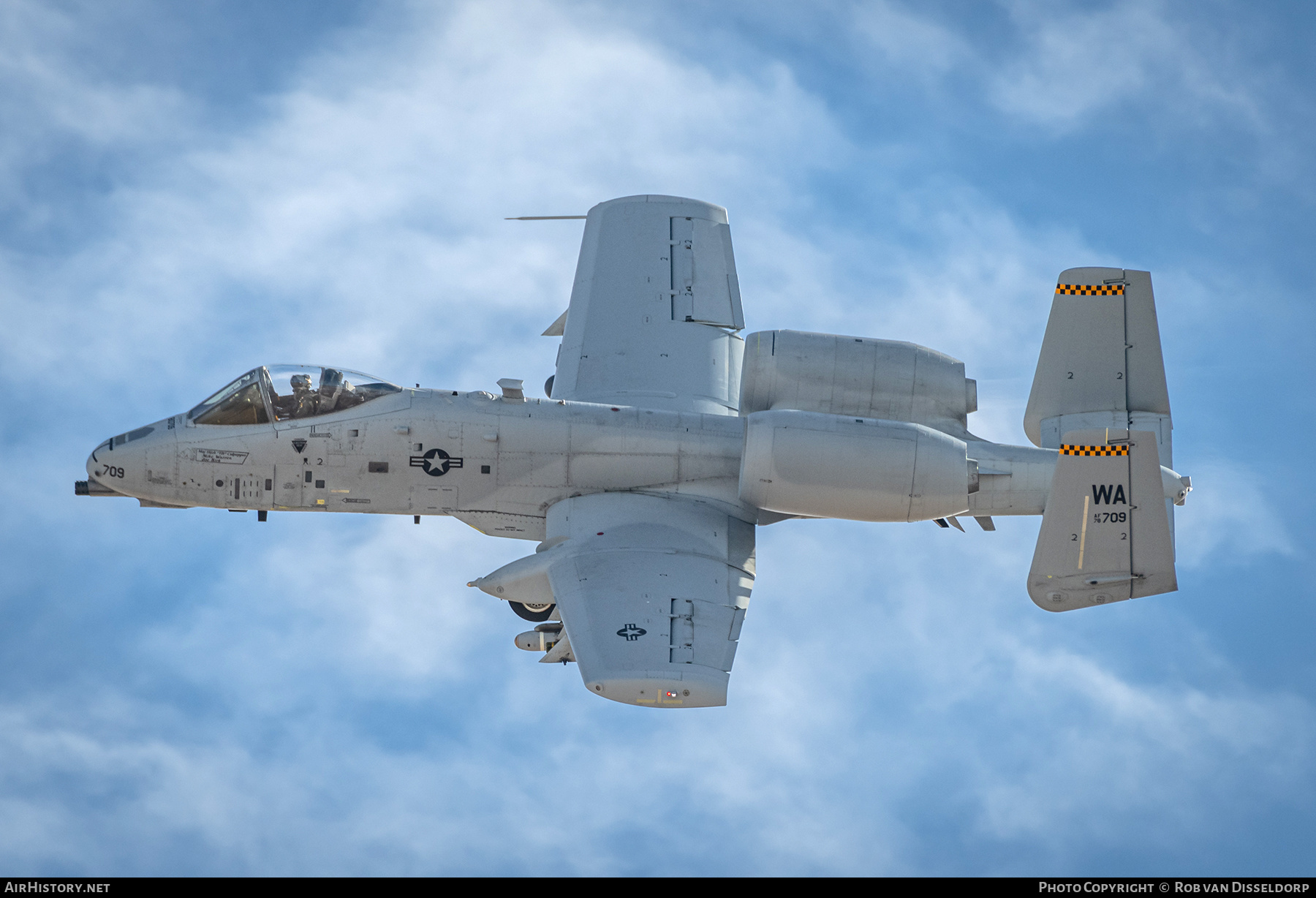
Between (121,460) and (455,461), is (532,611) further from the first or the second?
(121,460)

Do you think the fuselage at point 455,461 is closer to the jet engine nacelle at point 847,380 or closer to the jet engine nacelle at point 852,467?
the jet engine nacelle at point 847,380

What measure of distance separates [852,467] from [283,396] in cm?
882

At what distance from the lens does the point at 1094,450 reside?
940 inches

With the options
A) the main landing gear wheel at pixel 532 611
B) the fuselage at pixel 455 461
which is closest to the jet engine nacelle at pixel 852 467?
the fuselage at pixel 455 461

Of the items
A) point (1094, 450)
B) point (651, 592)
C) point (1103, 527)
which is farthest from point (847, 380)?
point (651, 592)

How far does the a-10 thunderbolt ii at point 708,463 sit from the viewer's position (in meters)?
24.0

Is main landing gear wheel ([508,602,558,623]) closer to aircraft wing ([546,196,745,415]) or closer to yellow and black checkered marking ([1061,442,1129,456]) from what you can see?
aircraft wing ([546,196,745,415])

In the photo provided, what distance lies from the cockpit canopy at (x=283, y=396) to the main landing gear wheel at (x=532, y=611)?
4.06 m

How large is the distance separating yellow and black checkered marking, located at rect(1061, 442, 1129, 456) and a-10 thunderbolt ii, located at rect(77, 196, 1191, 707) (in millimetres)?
24

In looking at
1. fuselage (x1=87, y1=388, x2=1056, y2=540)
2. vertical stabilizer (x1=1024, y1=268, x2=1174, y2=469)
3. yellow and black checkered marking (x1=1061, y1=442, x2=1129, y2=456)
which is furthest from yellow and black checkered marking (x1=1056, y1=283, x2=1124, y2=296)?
yellow and black checkered marking (x1=1061, y1=442, x2=1129, y2=456)

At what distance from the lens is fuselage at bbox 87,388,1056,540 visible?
25609 mm

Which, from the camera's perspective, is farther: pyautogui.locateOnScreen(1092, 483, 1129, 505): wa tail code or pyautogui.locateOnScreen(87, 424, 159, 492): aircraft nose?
pyautogui.locateOnScreen(87, 424, 159, 492): aircraft nose

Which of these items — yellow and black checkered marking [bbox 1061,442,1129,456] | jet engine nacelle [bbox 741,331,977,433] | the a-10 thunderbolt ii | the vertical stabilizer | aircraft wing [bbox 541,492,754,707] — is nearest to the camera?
aircraft wing [bbox 541,492,754,707]

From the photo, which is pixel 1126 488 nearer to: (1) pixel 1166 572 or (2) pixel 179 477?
(1) pixel 1166 572
